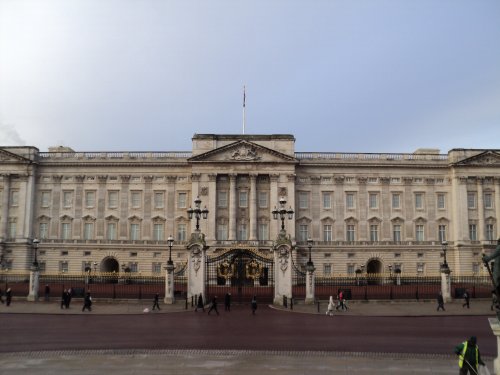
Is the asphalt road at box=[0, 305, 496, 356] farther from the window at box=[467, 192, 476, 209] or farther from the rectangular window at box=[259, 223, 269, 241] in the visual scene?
the window at box=[467, 192, 476, 209]

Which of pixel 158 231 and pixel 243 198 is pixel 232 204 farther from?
pixel 158 231

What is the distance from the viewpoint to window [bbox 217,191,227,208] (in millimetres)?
65688

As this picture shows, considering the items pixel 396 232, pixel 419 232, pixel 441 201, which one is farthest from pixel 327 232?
pixel 441 201

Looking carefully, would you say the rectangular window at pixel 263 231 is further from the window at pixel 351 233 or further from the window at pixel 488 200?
the window at pixel 488 200

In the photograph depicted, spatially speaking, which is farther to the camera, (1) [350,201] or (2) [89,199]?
(2) [89,199]

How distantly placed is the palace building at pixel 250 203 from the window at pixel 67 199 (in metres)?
0.13

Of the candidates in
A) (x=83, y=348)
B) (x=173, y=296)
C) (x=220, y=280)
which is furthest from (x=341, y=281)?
(x=83, y=348)

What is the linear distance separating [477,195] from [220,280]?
37.2m

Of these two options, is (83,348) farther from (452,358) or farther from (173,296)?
(173,296)

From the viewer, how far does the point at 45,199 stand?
2675 inches

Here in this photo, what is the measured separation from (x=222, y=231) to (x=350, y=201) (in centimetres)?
1756

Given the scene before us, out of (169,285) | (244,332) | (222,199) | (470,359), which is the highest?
(222,199)

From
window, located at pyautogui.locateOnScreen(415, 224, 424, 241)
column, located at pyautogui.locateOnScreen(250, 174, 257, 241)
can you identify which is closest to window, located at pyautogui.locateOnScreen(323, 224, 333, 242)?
column, located at pyautogui.locateOnScreen(250, 174, 257, 241)

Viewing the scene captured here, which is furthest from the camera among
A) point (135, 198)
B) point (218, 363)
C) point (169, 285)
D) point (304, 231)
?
point (135, 198)
